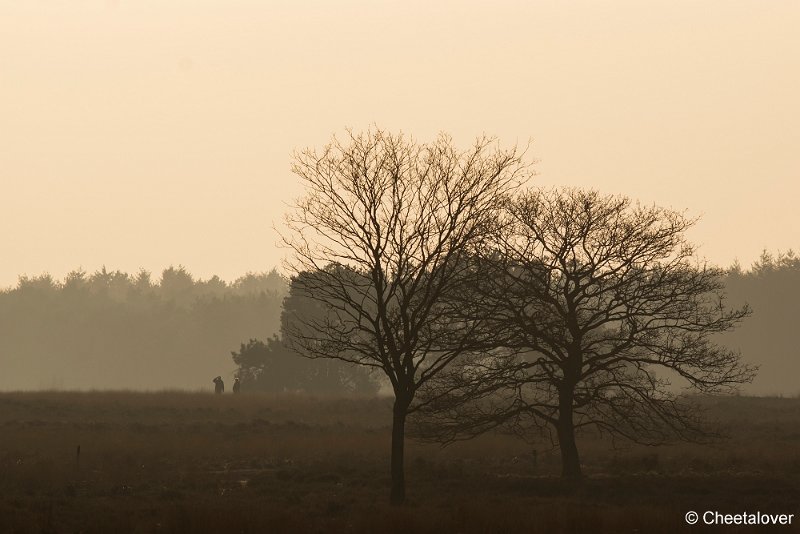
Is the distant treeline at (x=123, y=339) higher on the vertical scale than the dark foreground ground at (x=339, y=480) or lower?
higher

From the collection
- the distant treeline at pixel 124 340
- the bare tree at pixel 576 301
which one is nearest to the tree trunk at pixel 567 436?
the bare tree at pixel 576 301

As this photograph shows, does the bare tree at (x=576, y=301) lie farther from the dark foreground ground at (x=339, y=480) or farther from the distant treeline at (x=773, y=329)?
the distant treeline at (x=773, y=329)

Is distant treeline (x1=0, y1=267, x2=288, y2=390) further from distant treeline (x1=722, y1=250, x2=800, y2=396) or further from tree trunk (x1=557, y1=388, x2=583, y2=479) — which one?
tree trunk (x1=557, y1=388, x2=583, y2=479)

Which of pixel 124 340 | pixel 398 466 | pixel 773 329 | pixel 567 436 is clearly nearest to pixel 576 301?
pixel 567 436

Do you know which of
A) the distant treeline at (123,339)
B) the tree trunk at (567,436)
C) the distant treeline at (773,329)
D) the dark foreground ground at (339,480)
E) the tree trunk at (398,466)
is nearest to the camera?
the dark foreground ground at (339,480)

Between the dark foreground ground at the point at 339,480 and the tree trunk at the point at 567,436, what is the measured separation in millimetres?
523

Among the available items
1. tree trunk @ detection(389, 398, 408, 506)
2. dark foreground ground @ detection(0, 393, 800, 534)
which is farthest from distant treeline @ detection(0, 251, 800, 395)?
tree trunk @ detection(389, 398, 408, 506)

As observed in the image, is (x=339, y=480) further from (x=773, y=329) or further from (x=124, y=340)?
(x=124, y=340)

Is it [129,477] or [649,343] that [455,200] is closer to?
[649,343]

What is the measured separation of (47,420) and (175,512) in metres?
26.4

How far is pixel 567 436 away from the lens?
28.2 m

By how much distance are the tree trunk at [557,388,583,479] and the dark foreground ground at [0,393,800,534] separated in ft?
1.72

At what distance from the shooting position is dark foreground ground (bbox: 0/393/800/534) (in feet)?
69.8

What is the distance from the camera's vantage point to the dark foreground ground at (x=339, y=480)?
838 inches
